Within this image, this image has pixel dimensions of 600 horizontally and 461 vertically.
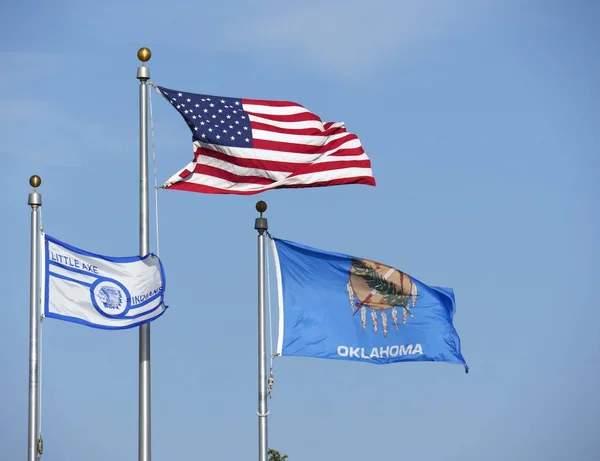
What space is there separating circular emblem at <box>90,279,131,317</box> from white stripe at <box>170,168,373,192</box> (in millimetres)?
3085

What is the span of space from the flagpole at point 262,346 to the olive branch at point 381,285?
3062 millimetres

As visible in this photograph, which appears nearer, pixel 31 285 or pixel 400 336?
pixel 31 285

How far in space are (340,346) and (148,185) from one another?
7.17 m

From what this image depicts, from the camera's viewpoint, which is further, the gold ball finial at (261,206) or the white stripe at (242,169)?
the gold ball finial at (261,206)

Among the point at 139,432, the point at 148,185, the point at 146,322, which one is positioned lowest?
the point at 139,432

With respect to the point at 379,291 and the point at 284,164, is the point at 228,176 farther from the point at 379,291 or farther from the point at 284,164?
the point at 379,291

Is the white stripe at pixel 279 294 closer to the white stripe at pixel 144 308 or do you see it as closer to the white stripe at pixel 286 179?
the white stripe at pixel 286 179

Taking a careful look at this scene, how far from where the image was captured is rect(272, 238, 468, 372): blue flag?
112 ft

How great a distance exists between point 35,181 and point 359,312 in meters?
8.49

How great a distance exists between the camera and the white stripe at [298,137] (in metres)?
33.5

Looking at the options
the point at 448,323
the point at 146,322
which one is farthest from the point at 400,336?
the point at 146,322

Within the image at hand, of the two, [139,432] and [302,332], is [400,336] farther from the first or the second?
[139,432]

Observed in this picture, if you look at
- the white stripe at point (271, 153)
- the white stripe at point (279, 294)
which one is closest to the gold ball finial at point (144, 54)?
the white stripe at point (271, 153)

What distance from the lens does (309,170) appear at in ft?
111
